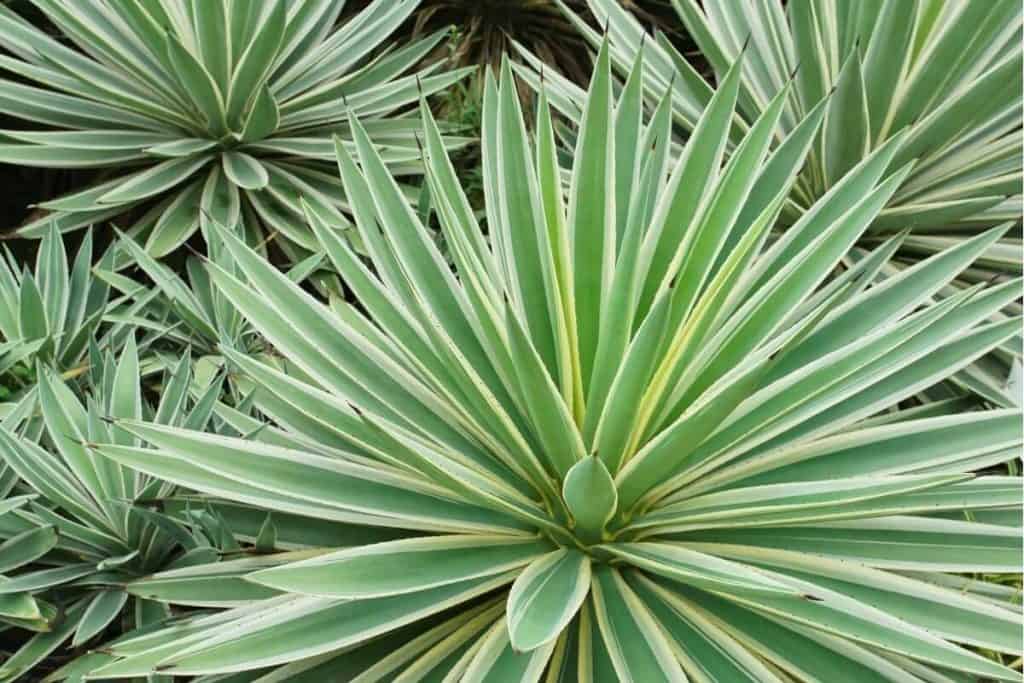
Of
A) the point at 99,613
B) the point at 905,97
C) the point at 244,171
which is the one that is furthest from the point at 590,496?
the point at 244,171

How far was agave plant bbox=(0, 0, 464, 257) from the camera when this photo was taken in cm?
213

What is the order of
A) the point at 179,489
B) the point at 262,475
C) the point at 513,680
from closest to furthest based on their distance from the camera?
the point at 513,680
the point at 262,475
the point at 179,489

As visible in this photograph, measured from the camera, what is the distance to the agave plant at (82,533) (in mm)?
1354

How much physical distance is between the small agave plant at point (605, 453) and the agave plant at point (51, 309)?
748 mm

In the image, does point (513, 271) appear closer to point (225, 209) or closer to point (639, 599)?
point (639, 599)

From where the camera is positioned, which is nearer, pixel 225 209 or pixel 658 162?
pixel 658 162

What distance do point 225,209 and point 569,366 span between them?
1261mm

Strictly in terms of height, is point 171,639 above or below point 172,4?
below

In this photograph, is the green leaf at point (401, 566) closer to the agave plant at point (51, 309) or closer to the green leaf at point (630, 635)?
the green leaf at point (630, 635)

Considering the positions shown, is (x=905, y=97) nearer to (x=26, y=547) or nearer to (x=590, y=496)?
(x=590, y=496)

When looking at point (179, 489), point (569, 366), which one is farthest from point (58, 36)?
point (569, 366)

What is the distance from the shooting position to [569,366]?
1223 mm

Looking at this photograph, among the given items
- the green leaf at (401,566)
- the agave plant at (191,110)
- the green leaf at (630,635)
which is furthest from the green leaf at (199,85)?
the green leaf at (630,635)

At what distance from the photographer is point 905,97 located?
1.94 meters
